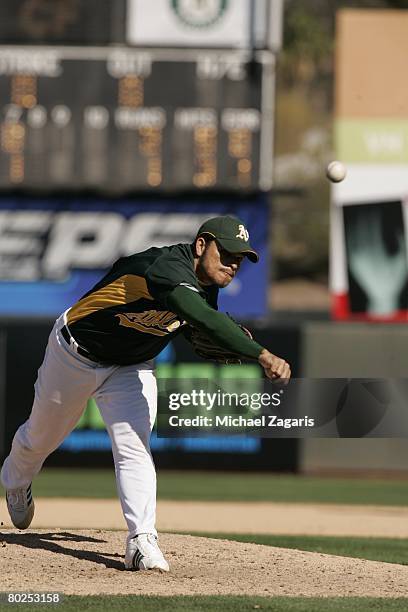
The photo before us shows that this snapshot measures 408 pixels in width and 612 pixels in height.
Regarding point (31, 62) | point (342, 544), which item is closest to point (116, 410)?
point (342, 544)

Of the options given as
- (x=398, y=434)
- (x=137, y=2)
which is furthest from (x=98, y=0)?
→ (x=398, y=434)

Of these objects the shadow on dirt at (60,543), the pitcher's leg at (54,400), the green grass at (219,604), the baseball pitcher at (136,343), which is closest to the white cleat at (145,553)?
Answer: the baseball pitcher at (136,343)

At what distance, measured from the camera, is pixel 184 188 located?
40.3 feet

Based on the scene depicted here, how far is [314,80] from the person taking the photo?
139 feet

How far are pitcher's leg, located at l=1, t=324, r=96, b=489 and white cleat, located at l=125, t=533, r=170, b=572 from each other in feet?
2.01

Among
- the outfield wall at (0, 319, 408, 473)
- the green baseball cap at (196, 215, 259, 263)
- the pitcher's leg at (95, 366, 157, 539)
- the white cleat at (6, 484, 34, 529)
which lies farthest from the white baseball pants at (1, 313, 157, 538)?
the outfield wall at (0, 319, 408, 473)

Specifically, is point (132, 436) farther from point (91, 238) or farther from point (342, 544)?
point (91, 238)

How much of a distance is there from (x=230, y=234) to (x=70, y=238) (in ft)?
26.5

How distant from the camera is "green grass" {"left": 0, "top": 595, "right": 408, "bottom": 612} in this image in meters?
4.36

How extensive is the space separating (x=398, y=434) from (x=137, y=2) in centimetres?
805

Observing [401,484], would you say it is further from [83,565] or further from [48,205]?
[83,565]

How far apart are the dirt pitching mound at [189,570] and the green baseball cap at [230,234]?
1265 millimetres

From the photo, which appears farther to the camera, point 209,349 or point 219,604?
point 209,349

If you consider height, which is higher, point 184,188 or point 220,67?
point 220,67
